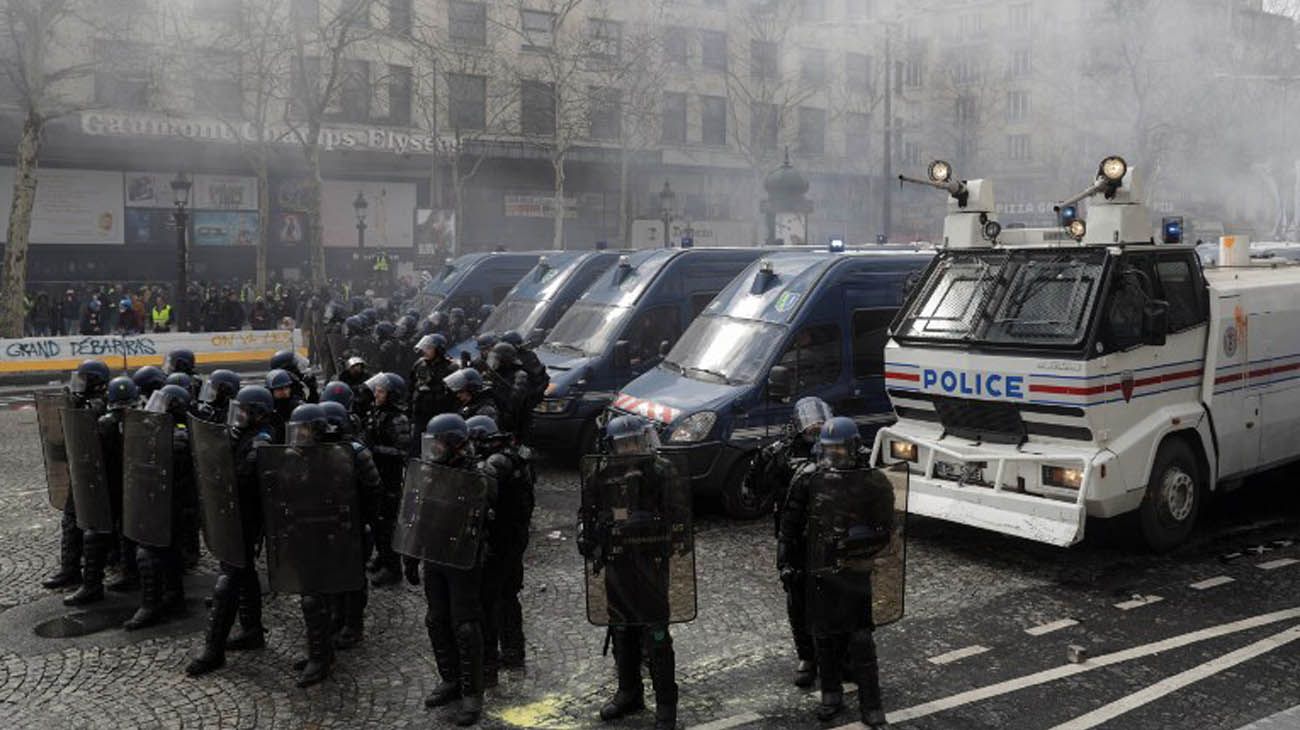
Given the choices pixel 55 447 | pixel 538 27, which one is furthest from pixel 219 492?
pixel 538 27

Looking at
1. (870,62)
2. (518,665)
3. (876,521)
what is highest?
(870,62)

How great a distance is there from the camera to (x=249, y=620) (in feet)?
21.4

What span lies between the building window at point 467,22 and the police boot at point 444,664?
28889 millimetres

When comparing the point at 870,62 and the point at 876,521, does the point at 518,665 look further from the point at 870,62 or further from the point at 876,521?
the point at 870,62

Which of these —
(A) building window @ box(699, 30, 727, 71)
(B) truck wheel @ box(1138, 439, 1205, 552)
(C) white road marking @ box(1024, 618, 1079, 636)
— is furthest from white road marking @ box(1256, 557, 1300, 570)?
(A) building window @ box(699, 30, 727, 71)

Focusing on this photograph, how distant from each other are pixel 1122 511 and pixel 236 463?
232 inches

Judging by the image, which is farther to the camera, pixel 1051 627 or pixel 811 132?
pixel 811 132

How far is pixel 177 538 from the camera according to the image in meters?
6.91

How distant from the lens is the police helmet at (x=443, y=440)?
5619 millimetres

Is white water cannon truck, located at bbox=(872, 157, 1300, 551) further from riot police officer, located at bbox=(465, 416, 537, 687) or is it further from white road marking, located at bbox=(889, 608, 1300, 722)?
riot police officer, located at bbox=(465, 416, 537, 687)

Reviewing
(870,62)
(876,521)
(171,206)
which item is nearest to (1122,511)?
(876,521)

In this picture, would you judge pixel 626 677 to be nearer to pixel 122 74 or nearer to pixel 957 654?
pixel 957 654

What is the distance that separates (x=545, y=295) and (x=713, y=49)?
20073mm

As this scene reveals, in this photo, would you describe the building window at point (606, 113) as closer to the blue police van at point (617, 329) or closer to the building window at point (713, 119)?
the building window at point (713, 119)
